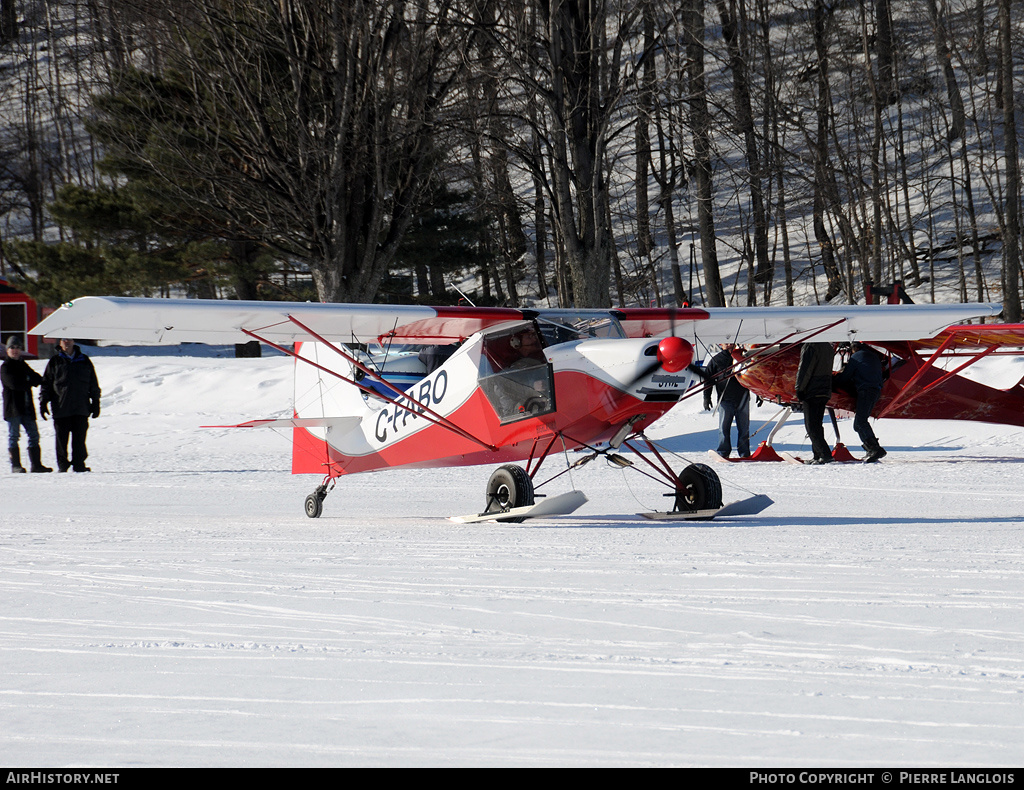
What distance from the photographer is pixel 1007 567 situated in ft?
16.0

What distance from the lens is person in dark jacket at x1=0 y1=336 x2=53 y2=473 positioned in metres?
13.8

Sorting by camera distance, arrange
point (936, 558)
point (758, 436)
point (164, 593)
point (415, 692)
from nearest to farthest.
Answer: point (415, 692), point (164, 593), point (936, 558), point (758, 436)

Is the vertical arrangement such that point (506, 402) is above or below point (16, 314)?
below

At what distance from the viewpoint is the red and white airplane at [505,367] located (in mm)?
7473

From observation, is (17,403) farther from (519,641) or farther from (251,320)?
(519,641)

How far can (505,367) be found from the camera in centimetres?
831

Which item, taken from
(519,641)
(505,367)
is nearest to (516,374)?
(505,367)

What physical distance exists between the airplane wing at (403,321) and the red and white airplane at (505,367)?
0.7 inches

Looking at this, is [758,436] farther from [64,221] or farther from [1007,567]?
[64,221]

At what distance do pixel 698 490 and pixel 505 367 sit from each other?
193cm

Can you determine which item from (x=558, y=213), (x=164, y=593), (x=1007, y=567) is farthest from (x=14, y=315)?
(x=1007, y=567)

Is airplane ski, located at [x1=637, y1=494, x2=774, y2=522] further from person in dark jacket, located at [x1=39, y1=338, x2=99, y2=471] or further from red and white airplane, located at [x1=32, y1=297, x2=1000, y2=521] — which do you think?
person in dark jacket, located at [x1=39, y1=338, x2=99, y2=471]

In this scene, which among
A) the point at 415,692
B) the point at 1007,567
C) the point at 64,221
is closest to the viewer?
the point at 415,692
